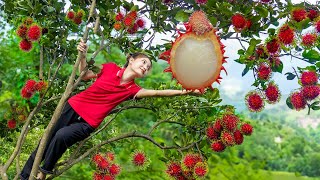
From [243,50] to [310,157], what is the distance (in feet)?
52.5

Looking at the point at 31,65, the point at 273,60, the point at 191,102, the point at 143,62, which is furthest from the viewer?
the point at 31,65

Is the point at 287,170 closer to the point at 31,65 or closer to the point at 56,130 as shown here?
the point at 31,65

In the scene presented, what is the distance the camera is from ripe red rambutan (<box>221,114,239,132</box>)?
2.34 m

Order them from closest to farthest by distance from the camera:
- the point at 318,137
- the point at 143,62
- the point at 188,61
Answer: the point at 188,61 < the point at 143,62 < the point at 318,137

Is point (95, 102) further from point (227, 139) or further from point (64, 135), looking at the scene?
point (227, 139)

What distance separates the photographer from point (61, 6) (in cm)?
290

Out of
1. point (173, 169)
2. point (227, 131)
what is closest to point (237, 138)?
point (227, 131)

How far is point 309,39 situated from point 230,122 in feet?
1.51

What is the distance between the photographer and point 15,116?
3336 millimetres

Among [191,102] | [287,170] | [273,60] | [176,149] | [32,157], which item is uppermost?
[273,60]

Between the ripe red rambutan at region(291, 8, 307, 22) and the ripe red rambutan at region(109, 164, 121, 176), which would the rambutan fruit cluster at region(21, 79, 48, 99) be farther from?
the ripe red rambutan at region(291, 8, 307, 22)

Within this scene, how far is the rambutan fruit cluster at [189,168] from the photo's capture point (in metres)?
2.29

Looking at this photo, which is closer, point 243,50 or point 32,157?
point 243,50

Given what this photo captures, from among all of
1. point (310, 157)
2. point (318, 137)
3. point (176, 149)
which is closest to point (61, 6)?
point (176, 149)
